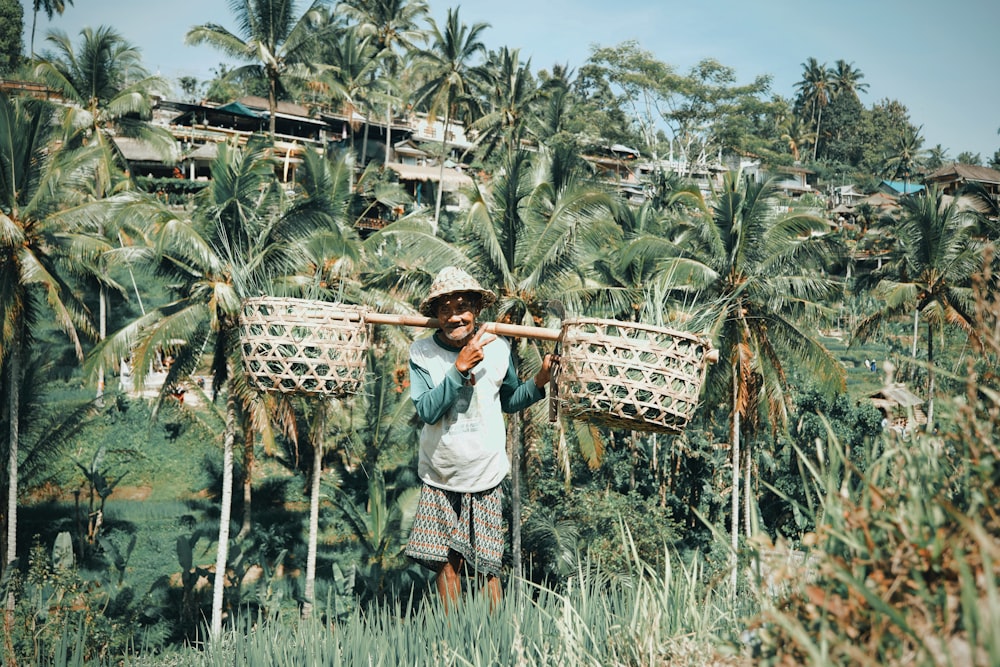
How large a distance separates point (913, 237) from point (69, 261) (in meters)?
19.7

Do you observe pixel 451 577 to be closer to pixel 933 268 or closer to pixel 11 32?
pixel 933 268

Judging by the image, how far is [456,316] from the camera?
13.5 feet

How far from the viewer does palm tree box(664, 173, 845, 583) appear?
52.6 feet

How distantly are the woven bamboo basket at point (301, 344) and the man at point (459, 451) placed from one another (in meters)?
0.34

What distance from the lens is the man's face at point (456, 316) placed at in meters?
4.14

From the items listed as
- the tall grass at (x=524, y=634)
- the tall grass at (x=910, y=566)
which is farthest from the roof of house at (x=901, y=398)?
the tall grass at (x=524, y=634)

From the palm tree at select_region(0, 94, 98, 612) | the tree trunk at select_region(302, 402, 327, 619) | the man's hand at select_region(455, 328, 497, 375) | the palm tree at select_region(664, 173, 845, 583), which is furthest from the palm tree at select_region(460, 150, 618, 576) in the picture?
the man's hand at select_region(455, 328, 497, 375)

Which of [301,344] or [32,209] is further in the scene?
[32,209]

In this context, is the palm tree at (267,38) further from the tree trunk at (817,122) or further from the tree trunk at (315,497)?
the tree trunk at (817,122)

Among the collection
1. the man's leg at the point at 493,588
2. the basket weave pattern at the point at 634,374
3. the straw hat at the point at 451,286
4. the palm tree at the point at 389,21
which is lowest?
the man's leg at the point at 493,588

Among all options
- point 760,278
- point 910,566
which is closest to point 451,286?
point 910,566

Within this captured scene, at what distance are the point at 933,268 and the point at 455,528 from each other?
21.5m

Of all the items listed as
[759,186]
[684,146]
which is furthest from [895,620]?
[684,146]

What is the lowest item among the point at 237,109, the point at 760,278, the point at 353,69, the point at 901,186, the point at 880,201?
the point at 760,278
